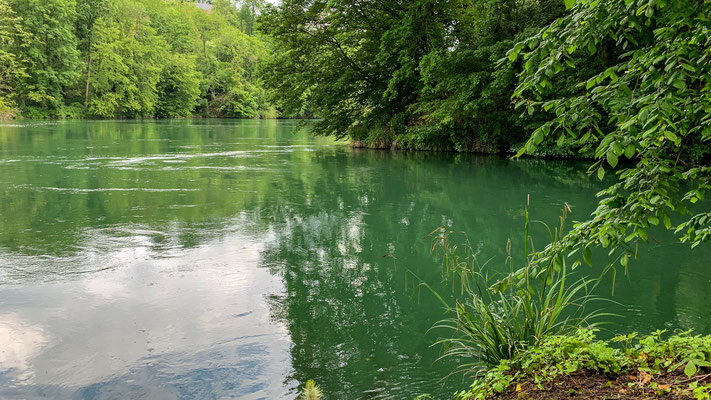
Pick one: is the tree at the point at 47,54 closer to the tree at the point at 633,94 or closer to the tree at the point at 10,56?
the tree at the point at 10,56

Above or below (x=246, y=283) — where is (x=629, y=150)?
above

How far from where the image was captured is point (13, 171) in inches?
525

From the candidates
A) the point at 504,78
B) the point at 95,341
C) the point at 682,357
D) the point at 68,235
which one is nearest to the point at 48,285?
the point at 95,341

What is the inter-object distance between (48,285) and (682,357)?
218 inches

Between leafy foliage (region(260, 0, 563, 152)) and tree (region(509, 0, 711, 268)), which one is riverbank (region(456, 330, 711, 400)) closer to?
tree (region(509, 0, 711, 268))

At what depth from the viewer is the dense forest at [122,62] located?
151 ft

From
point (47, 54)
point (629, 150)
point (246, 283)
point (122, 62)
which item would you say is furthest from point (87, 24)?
point (629, 150)

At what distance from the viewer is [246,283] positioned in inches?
220

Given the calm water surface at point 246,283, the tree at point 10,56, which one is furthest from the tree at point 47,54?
the calm water surface at point 246,283

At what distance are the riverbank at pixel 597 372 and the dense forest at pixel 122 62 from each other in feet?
159

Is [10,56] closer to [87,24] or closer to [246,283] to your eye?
[87,24]

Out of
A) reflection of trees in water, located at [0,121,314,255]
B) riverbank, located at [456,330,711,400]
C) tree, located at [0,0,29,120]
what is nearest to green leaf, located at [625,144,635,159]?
riverbank, located at [456,330,711,400]

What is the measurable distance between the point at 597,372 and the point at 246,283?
3675 millimetres

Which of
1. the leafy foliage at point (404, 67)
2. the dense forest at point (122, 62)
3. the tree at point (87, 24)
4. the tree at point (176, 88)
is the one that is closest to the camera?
the leafy foliage at point (404, 67)
